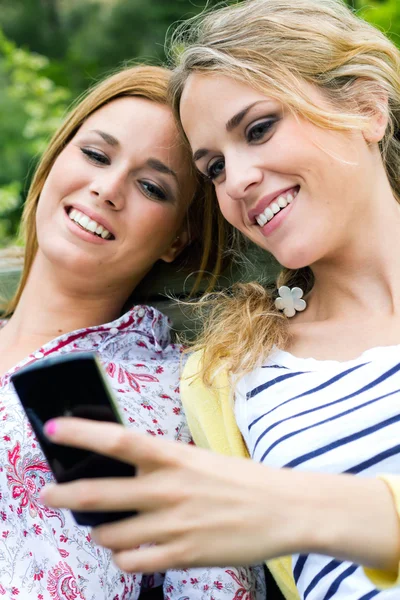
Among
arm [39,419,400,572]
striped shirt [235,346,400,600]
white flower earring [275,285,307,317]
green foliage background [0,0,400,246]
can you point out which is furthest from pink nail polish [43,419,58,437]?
Result: green foliage background [0,0,400,246]

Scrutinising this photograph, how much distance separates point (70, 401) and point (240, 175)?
876mm

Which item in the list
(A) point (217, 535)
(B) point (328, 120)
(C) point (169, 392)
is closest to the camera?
(A) point (217, 535)

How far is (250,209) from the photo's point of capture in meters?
1.71

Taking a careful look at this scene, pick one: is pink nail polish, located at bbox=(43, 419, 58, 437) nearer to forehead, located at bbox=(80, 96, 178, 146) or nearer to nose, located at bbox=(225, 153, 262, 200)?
nose, located at bbox=(225, 153, 262, 200)

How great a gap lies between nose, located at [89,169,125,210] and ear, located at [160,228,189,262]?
29cm

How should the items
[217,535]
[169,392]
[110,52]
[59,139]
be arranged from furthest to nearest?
[110,52] < [59,139] < [169,392] < [217,535]

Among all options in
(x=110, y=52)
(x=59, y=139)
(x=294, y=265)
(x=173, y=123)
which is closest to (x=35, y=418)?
(x=294, y=265)

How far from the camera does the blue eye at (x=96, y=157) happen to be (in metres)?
2.11

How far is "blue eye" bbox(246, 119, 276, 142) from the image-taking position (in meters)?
1.65

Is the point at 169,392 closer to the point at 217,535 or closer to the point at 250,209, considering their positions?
the point at 250,209

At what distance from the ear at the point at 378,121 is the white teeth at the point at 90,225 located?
2.44ft

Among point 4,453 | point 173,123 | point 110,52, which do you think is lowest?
point 110,52

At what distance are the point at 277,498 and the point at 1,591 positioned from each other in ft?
3.59

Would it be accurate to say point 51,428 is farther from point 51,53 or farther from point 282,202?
point 51,53
